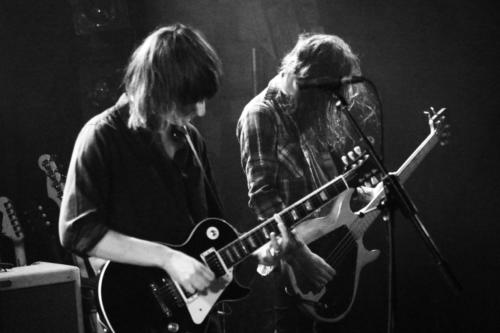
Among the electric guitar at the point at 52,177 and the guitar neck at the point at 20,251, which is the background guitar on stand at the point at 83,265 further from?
the guitar neck at the point at 20,251

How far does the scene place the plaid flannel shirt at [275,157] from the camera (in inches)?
108

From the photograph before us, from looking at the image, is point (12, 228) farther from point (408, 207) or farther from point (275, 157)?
point (408, 207)

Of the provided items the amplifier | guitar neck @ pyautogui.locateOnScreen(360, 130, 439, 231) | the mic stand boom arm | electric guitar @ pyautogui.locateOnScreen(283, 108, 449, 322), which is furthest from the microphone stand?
the amplifier

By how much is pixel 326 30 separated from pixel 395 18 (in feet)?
1.44

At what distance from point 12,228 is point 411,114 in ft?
9.12

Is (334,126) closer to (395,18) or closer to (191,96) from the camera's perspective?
(191,96)

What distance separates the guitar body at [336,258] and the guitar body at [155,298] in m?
0.61

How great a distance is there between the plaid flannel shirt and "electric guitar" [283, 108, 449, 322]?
0.16 meters

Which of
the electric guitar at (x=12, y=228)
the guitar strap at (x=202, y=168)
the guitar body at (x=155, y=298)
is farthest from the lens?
the electric guitar at (x=12, y=228)

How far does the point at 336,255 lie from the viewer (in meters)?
2.96

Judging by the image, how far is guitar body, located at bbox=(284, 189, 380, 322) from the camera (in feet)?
9.25

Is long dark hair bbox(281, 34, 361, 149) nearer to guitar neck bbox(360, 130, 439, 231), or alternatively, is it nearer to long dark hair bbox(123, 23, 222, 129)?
guitar neck bbox(360, 130, 439, 231)


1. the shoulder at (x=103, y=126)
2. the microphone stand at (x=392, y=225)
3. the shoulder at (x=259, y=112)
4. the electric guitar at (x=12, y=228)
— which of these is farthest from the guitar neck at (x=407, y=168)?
the electric guitar at (x=12, y=228)

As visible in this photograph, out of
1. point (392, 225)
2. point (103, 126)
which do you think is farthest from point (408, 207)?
point (103, 126)
